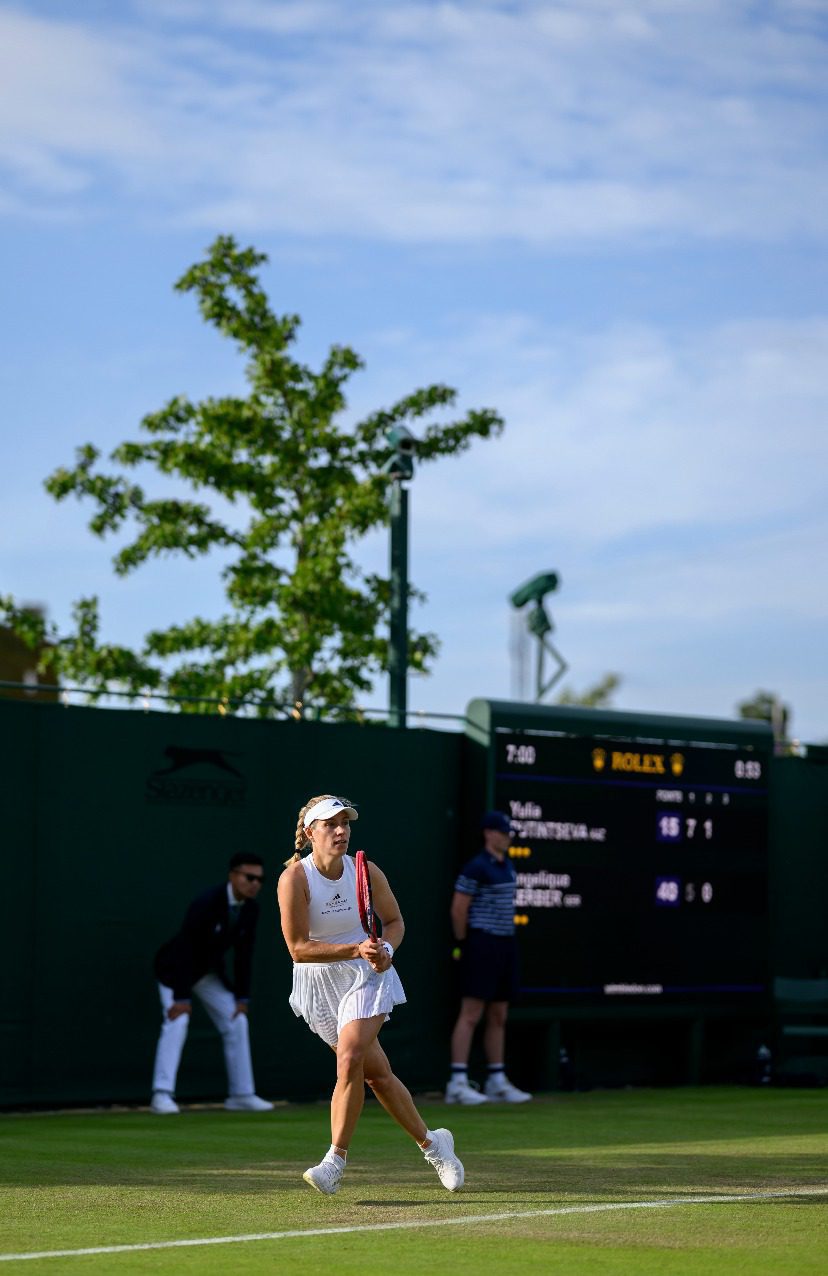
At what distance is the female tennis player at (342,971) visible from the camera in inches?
354

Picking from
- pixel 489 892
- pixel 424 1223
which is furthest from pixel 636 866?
pixel 424 1223

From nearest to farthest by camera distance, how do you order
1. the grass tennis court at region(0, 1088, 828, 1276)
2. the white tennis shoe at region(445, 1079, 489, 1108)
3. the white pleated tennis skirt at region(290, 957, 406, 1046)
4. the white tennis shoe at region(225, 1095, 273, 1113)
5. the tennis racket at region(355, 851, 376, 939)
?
the grass tennis court at region(0, 1088, 828, 1276), the tennis racket at region(355, 851, 376, 939), the white pleated tennis skirt at region(290, 957, 406, 1046), the white tennis shoe at region(225, 1095, 273, 1113), the white tennis shoe at region(445, 1079, 489, 1108)

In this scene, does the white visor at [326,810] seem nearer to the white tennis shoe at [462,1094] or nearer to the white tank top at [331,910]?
the white tank top at [331,910]

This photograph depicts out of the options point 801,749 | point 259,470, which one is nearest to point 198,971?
point 801,749

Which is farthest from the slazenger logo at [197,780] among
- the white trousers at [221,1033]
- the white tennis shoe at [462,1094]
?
the white tennis shoe at [462,1094]

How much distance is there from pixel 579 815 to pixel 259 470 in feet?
35.8

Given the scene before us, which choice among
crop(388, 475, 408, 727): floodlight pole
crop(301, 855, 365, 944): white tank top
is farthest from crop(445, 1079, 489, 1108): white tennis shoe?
crop(301, 855, 365, 944): white tank top

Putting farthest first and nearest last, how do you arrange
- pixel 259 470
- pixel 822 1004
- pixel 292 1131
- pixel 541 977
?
1. pixel 259 470
2. pixel 822 1004
3. pixel 541 977
4. pixel 292 1131

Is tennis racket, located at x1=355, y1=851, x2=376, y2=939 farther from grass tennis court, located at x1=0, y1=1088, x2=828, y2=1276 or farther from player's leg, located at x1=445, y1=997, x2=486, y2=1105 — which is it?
player's leg, located at x1=445, y1=997, x2=486, y2=1105

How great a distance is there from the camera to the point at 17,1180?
9844mm

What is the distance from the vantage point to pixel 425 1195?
923 centimetres

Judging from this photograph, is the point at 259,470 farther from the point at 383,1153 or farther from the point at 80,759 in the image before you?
the point at 383,1153

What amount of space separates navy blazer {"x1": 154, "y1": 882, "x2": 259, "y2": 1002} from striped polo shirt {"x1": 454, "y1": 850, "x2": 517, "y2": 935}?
187cm

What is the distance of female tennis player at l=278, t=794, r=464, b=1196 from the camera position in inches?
354
